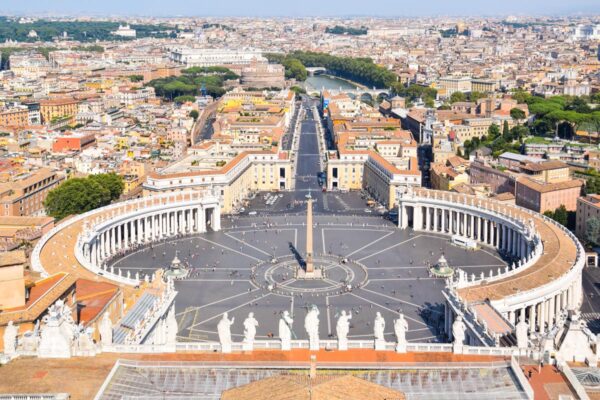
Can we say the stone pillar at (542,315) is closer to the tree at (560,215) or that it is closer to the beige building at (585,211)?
the beige building at (585,211)

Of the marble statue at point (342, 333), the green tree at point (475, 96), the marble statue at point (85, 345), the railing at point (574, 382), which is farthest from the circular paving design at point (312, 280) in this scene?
the green tree at point (475, 96)

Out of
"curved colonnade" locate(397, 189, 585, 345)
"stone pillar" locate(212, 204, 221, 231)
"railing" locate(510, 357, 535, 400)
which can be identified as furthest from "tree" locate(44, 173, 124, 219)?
"railing" locate(510, 357, 535, 400)

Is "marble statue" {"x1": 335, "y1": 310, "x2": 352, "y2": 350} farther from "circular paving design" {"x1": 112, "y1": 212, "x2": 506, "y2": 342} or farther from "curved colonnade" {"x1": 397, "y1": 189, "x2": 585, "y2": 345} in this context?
"circular paving design" {"x1": 112, "y1": 212, "x2": 506, "y2": 342}

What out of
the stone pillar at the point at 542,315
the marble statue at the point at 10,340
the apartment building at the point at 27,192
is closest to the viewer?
the marble statue at the point at 10,340

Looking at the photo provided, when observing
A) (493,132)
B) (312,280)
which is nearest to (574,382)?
(312,280)

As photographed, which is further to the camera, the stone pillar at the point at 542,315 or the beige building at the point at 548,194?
the beige building at the point at 548,194

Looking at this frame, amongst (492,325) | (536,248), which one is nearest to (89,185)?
(536,248)

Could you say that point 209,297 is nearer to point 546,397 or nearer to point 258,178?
point 546,397

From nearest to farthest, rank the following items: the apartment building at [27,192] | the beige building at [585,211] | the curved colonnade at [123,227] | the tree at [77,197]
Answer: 1. the curved colonnade at [123,227]
2. the beige building at [585,211]
3. the tree at [77,197]
4. the apartment building at [27,192]
